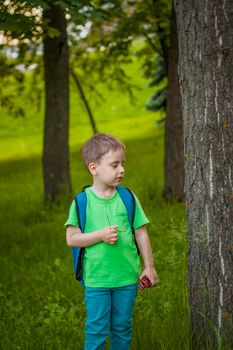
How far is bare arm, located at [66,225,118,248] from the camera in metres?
3.46

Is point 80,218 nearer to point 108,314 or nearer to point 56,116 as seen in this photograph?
point 108,314

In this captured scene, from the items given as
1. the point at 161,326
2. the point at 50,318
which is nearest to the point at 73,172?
the point at 50,318

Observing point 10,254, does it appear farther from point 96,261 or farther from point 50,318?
point 96,261

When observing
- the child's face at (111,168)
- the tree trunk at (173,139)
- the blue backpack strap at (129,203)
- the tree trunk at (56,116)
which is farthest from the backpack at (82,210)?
the tree trunk at (56,116)

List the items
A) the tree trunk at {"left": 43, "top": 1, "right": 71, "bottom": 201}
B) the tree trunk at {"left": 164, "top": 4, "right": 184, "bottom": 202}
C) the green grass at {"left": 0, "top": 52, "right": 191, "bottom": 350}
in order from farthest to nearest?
the tree trunk at {"left": 43, "top": 1, "right": 71, "bottom": 201}
the tree trunk at {"left": 164, "top": 4, "right": 184, "bottom": 202}
the green grass at {"left": 0, "top": 52, "right": 191, "bottom": 350}

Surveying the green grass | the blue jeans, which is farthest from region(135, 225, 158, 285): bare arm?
the green grass

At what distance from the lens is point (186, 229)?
3.76 meters

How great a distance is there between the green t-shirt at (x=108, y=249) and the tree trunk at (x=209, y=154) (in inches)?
16.4

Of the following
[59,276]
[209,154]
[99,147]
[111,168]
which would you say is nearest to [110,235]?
[111,168]

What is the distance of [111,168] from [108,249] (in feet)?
1.61

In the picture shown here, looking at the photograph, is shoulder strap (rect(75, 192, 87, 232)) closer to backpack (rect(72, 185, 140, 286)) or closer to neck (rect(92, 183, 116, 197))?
backpack (rect(72, 185, 140, 286))

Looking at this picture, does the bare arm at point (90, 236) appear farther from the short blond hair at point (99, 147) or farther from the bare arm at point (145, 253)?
the short blond hair at point (99, 147)

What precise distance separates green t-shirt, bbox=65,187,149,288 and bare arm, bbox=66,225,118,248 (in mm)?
51

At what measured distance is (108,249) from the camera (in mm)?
3559
